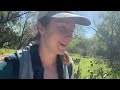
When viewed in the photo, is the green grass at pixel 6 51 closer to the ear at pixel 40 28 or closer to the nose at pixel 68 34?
the ear at pixel 40 28

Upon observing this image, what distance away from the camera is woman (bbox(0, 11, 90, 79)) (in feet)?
9.74

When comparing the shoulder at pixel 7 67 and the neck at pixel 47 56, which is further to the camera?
the neck at pixel 47 56

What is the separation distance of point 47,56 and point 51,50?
Result: 88mm

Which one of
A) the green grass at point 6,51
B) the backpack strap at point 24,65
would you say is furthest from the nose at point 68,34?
the green grass at point 6,51

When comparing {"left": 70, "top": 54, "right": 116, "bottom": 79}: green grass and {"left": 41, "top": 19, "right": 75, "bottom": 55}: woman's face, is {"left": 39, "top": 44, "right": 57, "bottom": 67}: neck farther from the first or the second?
{"left": 70, "top": 54, "right": 116, "bottom": 79}: green grass

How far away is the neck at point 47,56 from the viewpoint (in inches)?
119

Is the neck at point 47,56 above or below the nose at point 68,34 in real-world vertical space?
below

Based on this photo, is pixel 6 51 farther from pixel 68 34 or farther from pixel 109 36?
pixel 109 36

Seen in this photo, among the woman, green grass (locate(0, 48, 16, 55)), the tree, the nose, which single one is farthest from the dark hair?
the tree

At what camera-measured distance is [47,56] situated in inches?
120

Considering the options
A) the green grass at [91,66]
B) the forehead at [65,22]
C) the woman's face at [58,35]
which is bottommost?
the green grass at [91,66]

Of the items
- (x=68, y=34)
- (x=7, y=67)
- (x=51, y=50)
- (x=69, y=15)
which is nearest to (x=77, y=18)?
(x=69, y=15)
